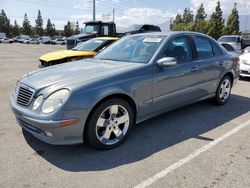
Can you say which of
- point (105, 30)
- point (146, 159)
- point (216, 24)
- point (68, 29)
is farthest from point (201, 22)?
point (146, 159)

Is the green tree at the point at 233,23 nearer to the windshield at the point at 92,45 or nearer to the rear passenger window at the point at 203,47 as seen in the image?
the windshield at the point at 92,45

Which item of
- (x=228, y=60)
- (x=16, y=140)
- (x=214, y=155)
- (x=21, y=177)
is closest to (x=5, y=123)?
(x=16, y=140)

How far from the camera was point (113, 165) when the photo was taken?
2.99m

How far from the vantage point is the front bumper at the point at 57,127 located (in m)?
2.88

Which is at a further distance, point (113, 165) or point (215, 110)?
point (215, 110)

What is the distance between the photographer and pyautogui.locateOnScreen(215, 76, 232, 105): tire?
5.26m

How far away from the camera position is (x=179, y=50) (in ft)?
14.1

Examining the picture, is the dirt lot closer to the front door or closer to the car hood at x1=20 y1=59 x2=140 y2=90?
the front door

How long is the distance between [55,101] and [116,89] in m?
0.80

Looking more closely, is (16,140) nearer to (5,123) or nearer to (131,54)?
(5,123)

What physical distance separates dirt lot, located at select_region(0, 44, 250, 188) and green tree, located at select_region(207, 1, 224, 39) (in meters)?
48.9

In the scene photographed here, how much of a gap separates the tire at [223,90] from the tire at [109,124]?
2548 millimetres

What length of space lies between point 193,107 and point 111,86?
2660 mm

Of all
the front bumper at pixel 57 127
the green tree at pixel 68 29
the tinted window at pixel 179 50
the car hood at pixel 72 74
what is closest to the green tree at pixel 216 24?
the green tree at pixel 68 29
